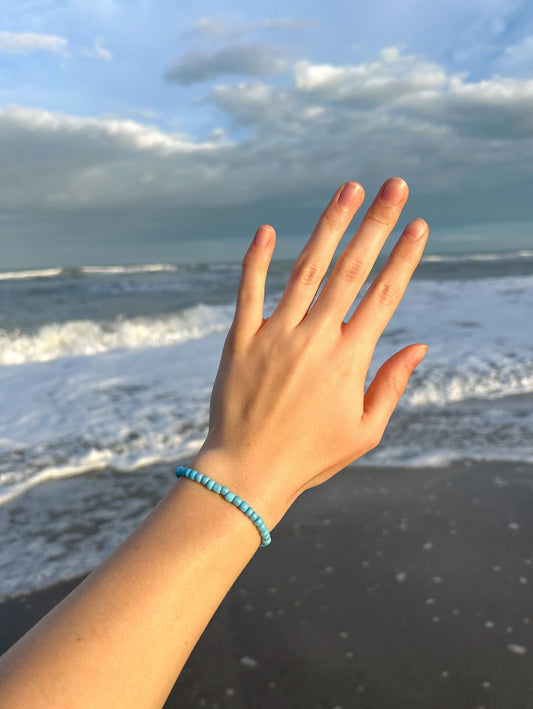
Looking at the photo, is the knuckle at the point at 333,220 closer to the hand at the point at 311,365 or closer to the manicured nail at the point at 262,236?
the hand at the point at 311,365

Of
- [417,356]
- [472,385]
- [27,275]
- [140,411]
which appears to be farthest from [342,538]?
[27,275]

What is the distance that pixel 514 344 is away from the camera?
7184 mm

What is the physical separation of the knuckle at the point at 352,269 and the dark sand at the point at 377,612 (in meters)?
1.36

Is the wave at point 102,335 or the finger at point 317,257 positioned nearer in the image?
the finger at point 317,257

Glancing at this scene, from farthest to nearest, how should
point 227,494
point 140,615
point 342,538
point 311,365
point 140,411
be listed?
1. point 140,411
2. point 342,538
3. point 311,365
4. point 227,494
5. point 140,615

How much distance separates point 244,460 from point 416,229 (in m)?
0.68

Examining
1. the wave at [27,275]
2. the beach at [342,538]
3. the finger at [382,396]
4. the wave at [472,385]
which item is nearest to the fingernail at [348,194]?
the finger at [382,396]

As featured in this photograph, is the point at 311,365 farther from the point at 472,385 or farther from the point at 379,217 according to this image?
the point at 472,385

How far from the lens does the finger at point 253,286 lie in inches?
49.3

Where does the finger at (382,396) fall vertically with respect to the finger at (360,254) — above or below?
below

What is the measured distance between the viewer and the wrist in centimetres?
104

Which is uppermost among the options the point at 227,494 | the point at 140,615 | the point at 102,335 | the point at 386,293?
the point at 386,293

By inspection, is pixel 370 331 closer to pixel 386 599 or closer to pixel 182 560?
pixel 182 560

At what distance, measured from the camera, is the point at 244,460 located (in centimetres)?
109
